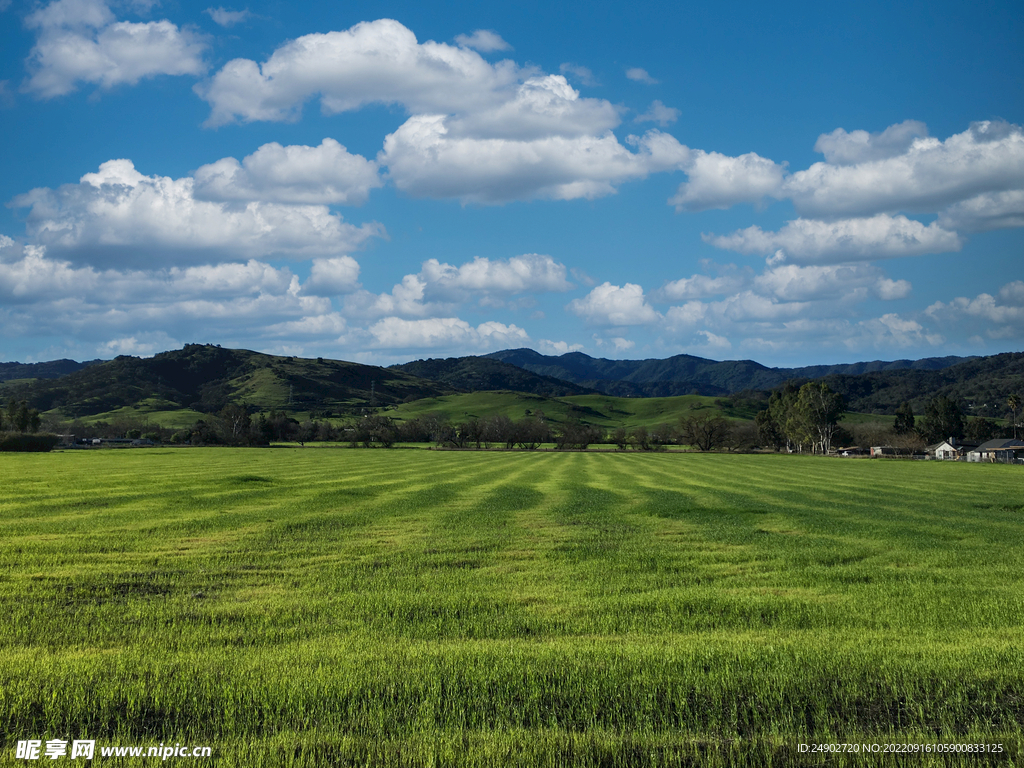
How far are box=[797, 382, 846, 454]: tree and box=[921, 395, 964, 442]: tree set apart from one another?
3413cm

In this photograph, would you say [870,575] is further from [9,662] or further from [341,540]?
[9,662]

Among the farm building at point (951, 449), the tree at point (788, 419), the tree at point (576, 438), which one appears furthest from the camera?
the tree at point (788, 419)

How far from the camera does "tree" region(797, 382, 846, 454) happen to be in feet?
545

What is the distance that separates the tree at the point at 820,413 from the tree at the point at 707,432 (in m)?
22.7

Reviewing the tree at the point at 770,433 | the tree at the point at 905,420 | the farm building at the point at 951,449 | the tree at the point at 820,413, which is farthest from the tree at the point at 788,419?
the farm building at the point at 951,449

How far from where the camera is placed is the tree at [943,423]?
598 ft

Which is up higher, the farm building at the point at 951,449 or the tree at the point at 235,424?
the tree at the point at 235,424

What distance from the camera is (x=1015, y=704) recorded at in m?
8.60

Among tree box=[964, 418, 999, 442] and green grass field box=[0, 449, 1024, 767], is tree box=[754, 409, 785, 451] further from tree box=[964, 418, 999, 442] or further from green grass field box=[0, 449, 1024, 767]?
green grass field box=[0, 449, 1024, 767]

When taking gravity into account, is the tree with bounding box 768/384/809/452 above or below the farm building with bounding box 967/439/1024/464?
above

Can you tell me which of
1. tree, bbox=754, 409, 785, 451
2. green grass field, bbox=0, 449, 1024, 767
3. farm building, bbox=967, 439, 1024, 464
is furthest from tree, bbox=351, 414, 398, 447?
green grass field, bbox=0, 449, 1024, 767

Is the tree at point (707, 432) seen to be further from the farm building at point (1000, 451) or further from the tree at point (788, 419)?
the farm building at point (1000, 451)

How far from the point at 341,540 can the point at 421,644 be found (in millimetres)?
12002

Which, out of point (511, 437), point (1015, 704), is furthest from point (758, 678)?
point (511, 437)
